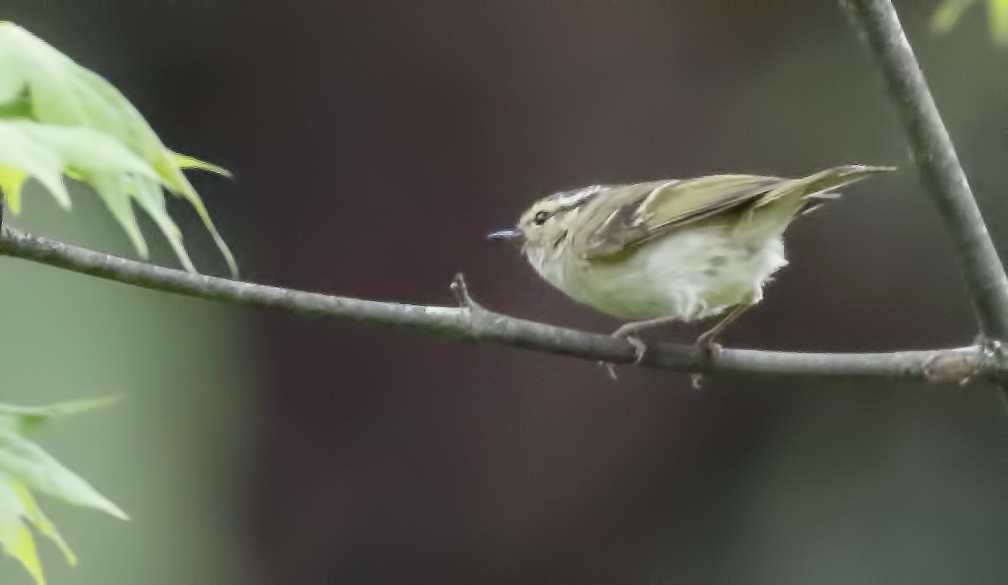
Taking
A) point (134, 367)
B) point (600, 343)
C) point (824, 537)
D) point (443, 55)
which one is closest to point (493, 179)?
point (443, 55)

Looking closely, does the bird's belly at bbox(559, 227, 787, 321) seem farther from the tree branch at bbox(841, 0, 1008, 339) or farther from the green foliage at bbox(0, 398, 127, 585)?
the green foliage at bbox(0, 398, 127, 585)

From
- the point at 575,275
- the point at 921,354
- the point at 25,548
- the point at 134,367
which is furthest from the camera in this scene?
the point at 134,367

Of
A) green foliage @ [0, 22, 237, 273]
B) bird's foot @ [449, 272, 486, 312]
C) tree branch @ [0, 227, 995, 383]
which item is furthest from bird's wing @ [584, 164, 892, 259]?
green foliage @ [0, 22, 237, 273]

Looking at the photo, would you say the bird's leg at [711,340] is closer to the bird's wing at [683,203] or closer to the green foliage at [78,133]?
the bird's wing at [683,203]

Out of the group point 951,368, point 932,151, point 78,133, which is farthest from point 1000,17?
point 78,133

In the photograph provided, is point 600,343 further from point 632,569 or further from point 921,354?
point 632,569

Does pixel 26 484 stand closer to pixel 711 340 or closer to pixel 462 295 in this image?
pixel 462 295
